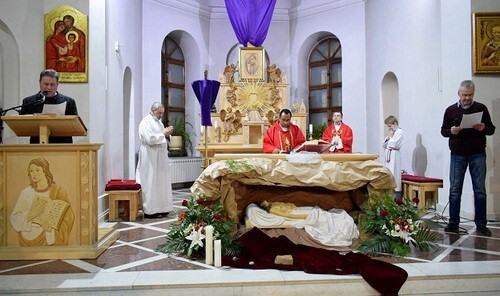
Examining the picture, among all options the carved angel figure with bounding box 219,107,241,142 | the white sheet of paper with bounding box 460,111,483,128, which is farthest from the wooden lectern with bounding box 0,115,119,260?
the carved angel figure with bounding box 219,107,241,142

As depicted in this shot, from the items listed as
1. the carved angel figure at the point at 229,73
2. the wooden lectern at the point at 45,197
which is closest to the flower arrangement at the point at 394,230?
the wooden lectern at the point at 45,197

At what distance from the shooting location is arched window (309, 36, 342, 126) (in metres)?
13.0

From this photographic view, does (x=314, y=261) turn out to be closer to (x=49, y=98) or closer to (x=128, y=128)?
(x=49, y=98)

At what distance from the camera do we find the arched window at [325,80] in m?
13.0

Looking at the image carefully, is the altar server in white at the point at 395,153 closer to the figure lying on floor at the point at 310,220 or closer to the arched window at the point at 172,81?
the figure lying on floor at the point at 310,220

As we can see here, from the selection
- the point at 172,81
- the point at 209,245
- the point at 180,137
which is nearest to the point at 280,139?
the point at 209,245

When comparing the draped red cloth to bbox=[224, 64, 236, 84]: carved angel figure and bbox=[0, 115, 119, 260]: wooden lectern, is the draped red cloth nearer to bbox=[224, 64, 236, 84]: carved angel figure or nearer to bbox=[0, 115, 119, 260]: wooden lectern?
bbox=[0, 115, 119, 260]: wooden lectern

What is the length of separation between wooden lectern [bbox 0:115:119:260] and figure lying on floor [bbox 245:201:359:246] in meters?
1.94

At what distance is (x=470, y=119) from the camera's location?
5602 millimetres

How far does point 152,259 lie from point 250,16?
8417 mm

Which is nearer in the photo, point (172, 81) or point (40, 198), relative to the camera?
point (40, 198)

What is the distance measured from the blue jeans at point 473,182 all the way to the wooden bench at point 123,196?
4.72m

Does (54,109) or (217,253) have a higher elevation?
(54,109)

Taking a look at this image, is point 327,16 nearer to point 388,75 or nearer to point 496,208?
point 388,75
